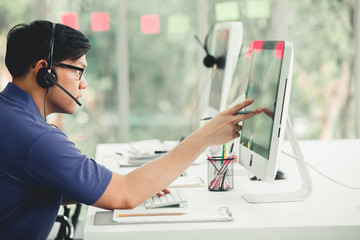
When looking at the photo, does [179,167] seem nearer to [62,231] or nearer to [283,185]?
[283,185]

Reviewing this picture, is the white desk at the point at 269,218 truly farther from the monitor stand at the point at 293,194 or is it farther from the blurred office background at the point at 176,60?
the blurred office background at the point at 176,60

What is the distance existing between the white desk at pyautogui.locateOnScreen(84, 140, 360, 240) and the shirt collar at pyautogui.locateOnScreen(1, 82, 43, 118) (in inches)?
13.0

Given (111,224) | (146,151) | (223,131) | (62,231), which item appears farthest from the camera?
(146,151)

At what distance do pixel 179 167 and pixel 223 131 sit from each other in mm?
165

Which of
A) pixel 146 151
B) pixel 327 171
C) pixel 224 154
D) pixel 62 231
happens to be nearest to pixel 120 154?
pixel 146 151

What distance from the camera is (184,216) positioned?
1.21 metres

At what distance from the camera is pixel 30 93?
1256mm

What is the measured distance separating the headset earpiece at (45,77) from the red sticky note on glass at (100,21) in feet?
9.10

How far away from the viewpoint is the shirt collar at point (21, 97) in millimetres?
1222

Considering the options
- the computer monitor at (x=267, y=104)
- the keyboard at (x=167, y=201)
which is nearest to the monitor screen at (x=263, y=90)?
the computer monitor at (x=267, y=104)

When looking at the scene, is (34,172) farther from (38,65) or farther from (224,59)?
(224,59)

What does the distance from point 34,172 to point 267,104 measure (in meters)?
0.66

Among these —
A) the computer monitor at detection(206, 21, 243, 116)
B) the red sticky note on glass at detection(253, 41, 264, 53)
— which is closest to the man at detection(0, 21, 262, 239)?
the red sticky note on glass at detection(253, 41, 264, 53)

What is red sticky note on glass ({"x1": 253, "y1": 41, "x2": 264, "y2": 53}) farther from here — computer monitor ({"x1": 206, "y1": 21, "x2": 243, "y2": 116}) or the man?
computer monitor ({"x1": 206, "y1": 21, "x2": 243, "y2": 116})
